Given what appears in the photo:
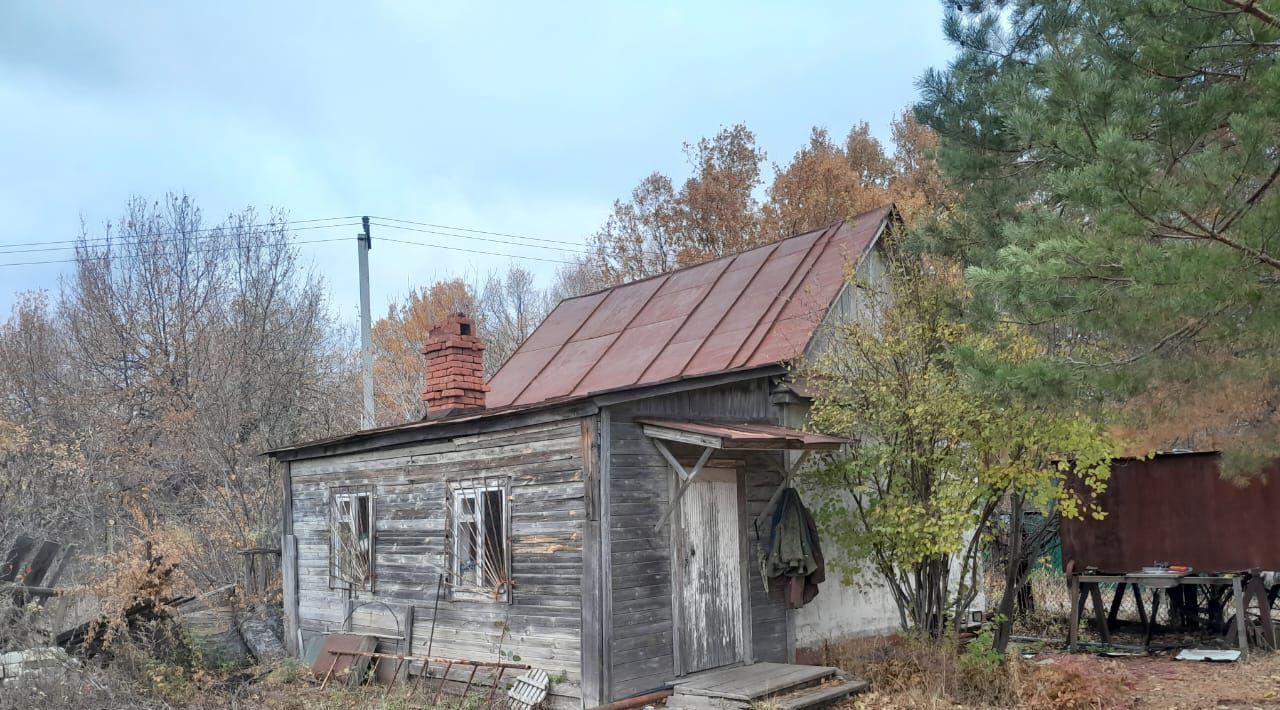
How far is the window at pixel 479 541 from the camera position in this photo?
31.7 feet

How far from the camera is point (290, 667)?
11227 mm

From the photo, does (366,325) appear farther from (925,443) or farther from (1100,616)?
(1100,616)

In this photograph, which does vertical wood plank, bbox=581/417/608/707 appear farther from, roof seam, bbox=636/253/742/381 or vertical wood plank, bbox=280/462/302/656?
vertical wood plank, bbox=280/462/302/656

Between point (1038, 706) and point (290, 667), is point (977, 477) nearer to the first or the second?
point (1038, 706)

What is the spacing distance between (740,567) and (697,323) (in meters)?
3.57

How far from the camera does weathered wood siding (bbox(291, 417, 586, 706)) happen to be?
356 inches

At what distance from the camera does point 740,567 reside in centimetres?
1006

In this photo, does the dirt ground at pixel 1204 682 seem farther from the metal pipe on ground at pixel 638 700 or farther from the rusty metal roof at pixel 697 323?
the rusty metal roof at pixel 697 323

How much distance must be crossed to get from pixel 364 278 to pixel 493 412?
11.5 meters

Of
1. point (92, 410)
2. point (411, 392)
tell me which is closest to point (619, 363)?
point (92, 410)

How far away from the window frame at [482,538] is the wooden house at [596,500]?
0.07ft

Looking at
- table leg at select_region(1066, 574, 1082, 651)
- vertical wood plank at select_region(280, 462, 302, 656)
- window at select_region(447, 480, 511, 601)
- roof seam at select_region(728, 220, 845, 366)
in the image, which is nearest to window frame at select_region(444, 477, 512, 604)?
window at select_region(447, 480, 511, 601)

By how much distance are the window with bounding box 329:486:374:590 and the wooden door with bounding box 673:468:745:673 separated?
4064 millimetres

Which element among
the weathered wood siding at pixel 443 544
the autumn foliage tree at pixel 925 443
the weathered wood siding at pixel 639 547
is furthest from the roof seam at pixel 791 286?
the weathered wood siding at pixel 443 544
